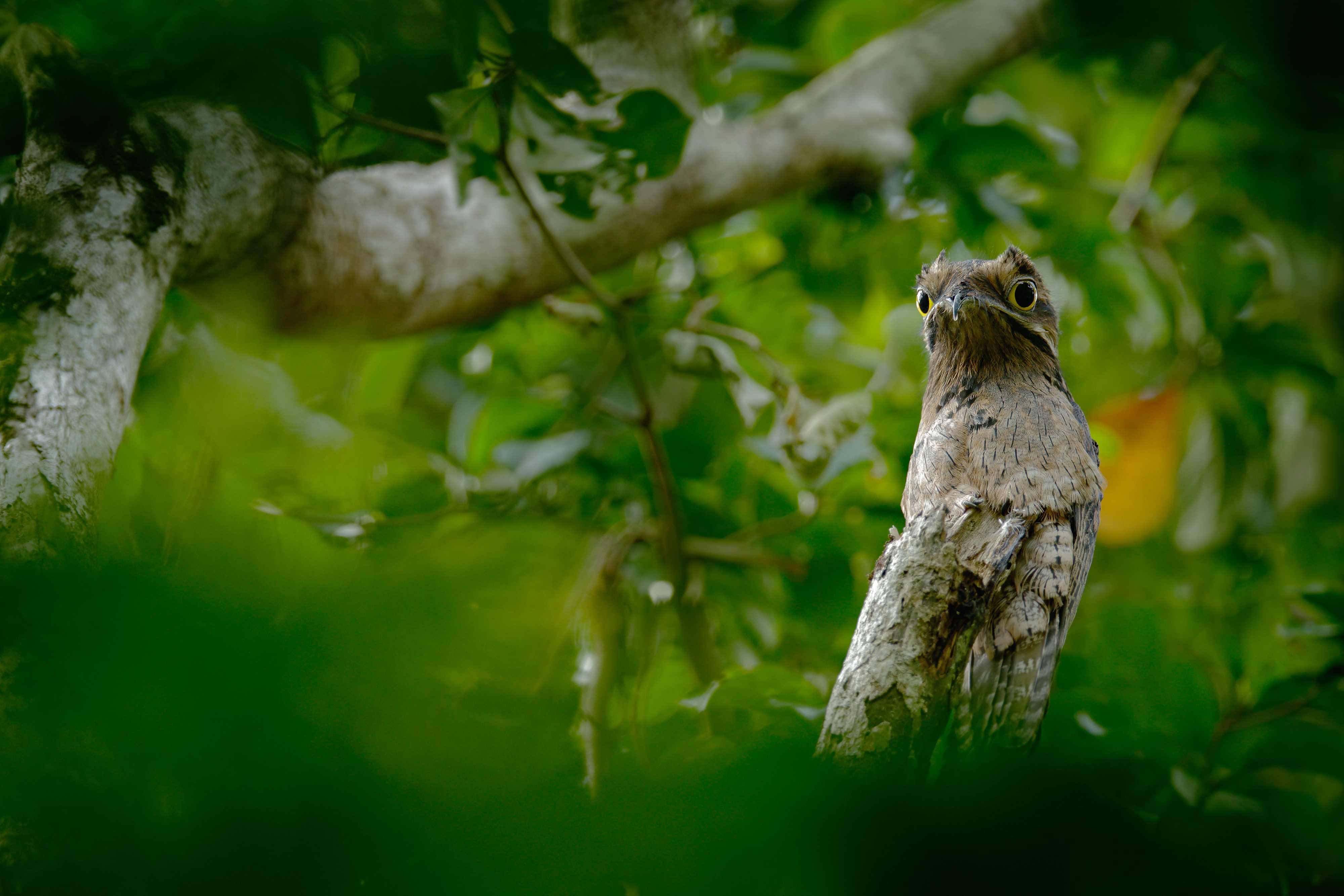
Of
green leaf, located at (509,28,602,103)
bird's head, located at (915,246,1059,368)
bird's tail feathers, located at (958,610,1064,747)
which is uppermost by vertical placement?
green leaf, located at (509,28,602,103)

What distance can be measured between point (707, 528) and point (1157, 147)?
227cm

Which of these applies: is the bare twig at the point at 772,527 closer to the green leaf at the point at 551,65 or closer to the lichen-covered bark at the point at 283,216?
the lichen-covered bark at the point at 283,216

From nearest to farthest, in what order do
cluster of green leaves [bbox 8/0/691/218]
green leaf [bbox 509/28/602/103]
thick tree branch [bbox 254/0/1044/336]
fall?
1. cluster of green leaves [bbox 8/0/691/218]
2. green leaf [bbox 509/28/602/103]
3. thick tree branch [bbox 254/0/1044/336]

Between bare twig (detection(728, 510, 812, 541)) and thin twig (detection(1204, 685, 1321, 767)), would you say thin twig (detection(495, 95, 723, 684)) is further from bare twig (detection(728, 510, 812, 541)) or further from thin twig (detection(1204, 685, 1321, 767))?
thin twig (detection(1204, 685, 1321, 767))

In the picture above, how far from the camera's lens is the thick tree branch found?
186 cm

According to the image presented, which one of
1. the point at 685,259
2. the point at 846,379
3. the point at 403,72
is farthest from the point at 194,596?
the point at 685,259

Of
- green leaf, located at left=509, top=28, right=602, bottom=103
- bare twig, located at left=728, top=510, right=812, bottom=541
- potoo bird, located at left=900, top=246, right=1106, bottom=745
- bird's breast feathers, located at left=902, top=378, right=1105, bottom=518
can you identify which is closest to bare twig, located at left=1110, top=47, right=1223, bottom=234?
bare twig, located at left=728, top=510, right=812, bottom=541

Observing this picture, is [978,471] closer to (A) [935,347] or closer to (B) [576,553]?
(A) [935,347]

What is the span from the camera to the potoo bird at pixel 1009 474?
99cm

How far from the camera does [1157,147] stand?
10.4 feet

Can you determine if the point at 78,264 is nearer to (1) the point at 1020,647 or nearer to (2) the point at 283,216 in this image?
(2) the point at 283,216

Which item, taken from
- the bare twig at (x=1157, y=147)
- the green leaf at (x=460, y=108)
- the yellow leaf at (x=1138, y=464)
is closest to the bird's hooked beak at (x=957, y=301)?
the green leaf at (x=460, y=108)

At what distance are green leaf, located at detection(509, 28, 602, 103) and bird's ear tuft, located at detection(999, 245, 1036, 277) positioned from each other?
697 mm

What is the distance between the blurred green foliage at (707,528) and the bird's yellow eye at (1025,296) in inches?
13.2
